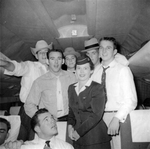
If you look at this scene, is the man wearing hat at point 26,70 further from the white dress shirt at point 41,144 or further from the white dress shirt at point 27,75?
the white dress shirt at point 41,144

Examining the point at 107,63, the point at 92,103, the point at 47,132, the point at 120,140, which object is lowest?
the point at 120,140

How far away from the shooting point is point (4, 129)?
6.10 ft

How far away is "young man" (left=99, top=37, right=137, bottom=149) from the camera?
1700mm

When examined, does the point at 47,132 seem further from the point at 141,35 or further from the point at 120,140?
the point at 141,35

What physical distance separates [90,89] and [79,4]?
7.14ft

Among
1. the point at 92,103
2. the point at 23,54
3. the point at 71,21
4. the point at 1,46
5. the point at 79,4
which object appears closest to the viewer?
the point at 92,103

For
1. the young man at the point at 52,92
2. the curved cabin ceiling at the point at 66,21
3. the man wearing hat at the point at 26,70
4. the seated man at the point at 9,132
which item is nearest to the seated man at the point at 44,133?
the seated man at the point at 9,132

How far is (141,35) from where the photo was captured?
12.2ft

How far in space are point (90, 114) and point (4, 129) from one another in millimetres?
1068

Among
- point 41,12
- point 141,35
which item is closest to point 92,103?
point 41,12

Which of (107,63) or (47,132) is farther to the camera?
(107,63)

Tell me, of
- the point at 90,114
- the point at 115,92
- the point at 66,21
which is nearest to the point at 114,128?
the point at 90,114

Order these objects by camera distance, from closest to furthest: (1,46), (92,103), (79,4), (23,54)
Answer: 1. (92,103)
2. (79,4)
3. (1,46)
4. (23,54)

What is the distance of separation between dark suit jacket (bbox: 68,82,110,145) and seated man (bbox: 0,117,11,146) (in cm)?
85
